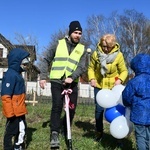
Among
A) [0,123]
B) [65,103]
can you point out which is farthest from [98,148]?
[0,123]

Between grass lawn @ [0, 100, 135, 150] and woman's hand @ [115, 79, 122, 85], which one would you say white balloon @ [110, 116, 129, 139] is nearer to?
grass lawn @ [0, 100, 135, 150]

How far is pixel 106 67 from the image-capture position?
566cm

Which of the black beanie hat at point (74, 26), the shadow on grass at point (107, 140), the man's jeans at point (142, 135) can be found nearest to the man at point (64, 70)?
the black beanie hat at point (74, 26)

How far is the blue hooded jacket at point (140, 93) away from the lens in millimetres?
4426

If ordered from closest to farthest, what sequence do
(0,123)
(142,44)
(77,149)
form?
(77,149) < (0,123) < (142,44)

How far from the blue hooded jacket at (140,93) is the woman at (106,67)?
0.98 m

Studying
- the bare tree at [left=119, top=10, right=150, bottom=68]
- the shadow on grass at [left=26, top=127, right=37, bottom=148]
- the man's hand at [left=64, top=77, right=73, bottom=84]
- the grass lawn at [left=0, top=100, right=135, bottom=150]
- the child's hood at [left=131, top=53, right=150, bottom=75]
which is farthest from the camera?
the bare tree at [left=119, top=10, right=150, bottom=68]

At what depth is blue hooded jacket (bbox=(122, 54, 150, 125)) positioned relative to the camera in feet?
14.5

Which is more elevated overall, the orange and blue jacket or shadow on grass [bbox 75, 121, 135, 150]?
the orange and blue jacket

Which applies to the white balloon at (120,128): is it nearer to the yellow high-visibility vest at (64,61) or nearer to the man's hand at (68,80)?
the man's hand at (68,80)

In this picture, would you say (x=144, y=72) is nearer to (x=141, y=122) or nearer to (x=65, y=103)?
(x=141, y=122)

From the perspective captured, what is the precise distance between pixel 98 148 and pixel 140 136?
3.61 ft

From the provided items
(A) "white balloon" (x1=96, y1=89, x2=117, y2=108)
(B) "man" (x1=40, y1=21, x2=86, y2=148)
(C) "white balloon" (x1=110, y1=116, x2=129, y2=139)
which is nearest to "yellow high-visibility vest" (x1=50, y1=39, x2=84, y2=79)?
(B) "man" (x1=40, y1=21, x2=86, y2=148)

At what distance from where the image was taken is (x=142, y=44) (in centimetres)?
4088
